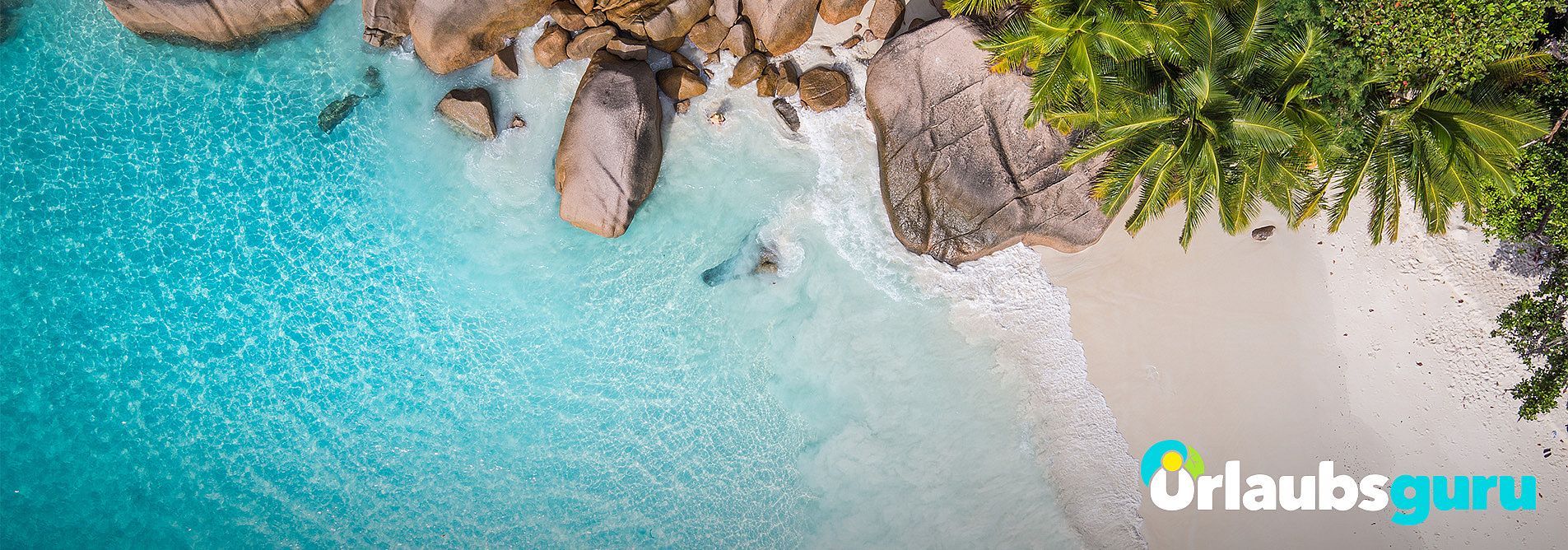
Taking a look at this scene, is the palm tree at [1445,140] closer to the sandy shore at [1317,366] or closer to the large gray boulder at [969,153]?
the sandy shore at [1317,366]

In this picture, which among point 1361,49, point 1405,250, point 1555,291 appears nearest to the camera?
point 1361,49

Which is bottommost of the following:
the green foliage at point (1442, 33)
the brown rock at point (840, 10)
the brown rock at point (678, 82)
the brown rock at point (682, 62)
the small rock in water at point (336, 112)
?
the small rock in water at point (336, 112)

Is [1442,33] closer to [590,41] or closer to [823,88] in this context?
[823,88]

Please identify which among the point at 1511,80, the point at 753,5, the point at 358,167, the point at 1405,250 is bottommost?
the point at 358,167

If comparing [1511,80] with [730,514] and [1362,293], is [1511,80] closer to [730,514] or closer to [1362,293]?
[1362,293]

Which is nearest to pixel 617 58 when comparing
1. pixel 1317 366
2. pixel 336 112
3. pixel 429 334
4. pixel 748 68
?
pixel 748 68

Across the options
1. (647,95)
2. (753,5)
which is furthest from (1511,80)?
(647,95)

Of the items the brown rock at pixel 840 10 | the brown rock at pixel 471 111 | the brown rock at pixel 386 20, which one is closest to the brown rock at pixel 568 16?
the brown rock at pixel 471 111
